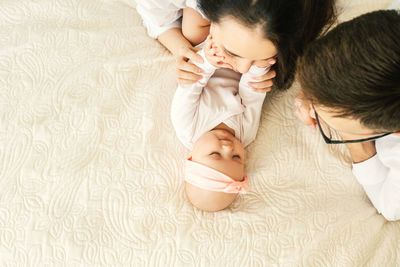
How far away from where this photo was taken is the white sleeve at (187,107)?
1.13 metres

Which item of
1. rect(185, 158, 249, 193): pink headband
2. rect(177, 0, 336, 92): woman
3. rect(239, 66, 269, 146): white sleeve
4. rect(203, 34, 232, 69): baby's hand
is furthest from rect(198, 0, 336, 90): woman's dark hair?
rect(185, 158, 249, 193): pink headband

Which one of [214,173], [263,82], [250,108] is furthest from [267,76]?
[214,173]

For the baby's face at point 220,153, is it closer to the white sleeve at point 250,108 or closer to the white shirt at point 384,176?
the white sleeve at point 250,108

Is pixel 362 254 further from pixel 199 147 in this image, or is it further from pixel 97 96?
pixel 97 96

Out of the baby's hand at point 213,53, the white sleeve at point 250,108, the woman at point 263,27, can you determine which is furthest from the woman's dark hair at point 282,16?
the white sleeve at point 250,108

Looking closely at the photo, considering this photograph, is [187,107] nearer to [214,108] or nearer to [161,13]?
[214,108]

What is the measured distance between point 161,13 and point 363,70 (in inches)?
30.0

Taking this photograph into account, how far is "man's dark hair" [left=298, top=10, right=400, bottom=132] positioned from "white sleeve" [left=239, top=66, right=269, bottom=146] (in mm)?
404

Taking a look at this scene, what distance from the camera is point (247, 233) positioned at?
1120mm

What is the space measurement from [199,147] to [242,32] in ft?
1.52

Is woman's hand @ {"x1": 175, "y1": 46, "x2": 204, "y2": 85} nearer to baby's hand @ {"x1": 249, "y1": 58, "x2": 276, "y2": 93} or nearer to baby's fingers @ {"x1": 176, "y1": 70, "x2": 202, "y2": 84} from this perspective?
baby's fingers @ {"x1": 176, "y1": 70, "x2": 202, "y2": 84}

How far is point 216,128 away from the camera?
3.96ft

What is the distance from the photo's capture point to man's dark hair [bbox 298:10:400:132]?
682 mm

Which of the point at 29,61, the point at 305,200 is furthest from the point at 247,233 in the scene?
the point at 29,61
